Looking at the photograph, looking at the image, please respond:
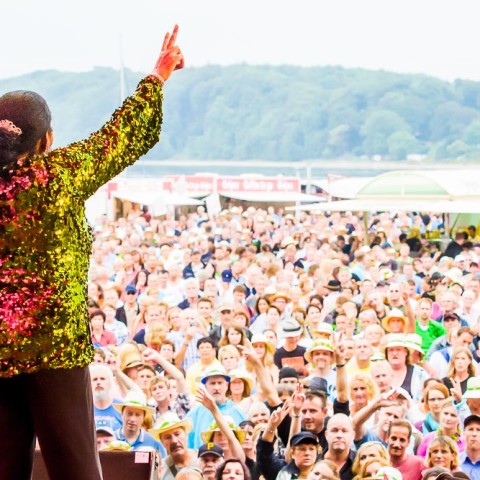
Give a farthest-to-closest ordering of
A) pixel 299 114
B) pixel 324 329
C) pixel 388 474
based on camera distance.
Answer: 1. pixel 299 114
2. pixel 324 329
3. pixel 388 474

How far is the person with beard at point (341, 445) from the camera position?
213 inches

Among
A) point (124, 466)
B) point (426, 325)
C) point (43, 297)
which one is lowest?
point (426, 325)

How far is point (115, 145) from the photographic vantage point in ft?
6.56

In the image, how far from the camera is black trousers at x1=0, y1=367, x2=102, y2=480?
6.11 feet

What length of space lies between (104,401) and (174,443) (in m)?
0.76

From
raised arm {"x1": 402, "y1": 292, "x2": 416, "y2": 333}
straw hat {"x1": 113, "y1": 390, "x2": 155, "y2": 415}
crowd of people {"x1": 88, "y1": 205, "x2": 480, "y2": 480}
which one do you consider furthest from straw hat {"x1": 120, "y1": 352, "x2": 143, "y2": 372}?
raised arm {"x1": 402, "y1": 292, "x2": 416, "y2": 333}

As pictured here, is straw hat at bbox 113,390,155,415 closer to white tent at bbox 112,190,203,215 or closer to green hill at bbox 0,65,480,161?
white tent at bbox 112,190,203,215

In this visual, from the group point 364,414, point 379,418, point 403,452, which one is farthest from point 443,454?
point 379,418

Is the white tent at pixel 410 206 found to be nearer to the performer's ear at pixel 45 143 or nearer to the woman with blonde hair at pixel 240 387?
the woman with blonde hair at pixel 240 387

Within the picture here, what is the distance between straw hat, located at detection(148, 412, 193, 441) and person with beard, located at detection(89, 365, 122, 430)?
40cm

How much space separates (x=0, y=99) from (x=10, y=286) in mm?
327

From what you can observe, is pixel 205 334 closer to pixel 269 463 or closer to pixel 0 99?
pixel 269 463

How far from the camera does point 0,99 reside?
6.33 feet

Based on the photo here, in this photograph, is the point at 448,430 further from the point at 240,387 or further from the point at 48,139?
the point at 48,139
